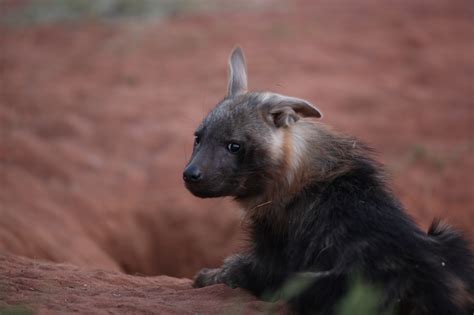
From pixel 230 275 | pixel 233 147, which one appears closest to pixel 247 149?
pixel 233 147

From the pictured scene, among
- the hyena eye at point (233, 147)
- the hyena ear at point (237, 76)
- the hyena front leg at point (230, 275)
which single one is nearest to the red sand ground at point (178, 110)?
the hyena ear at point (237, 76)

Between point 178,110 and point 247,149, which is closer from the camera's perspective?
point 247,149

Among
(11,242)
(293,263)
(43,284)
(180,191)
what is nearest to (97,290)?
(43,284)

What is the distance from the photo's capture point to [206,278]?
6.14 m

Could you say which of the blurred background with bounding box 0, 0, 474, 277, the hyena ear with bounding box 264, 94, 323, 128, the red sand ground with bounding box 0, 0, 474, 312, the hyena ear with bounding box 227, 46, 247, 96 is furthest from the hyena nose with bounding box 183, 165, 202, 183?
the blurred background with bounding box 0, 0, 474, 277

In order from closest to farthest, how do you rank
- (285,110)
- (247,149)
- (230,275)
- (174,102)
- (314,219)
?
(314,219) < (247,149) < (285,110) < (230,275) < (174,102)

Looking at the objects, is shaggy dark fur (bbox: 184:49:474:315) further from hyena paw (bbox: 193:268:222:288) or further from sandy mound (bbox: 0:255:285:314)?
sandy mound (bbox: 0:255:285:314)

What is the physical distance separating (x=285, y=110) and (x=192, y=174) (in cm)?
81

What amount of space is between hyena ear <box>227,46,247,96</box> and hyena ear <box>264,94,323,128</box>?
1.85ft

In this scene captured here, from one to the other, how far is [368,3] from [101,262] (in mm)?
9953

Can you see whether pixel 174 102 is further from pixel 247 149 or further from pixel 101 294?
pixel 101 294

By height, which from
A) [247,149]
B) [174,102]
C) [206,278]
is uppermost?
[247,149]

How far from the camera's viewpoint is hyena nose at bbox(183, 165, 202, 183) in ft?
18.2

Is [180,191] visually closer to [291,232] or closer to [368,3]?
[291,232]
